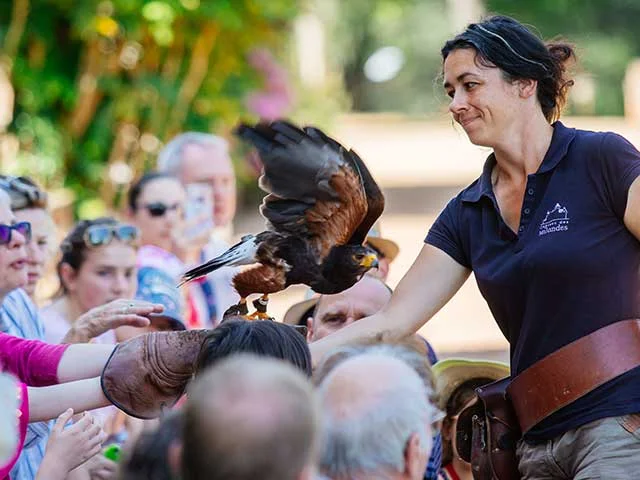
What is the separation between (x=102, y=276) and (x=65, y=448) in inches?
104

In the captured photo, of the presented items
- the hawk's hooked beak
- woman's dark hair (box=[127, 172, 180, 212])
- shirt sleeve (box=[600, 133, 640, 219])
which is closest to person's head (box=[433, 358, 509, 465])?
the hawk's hooked beak

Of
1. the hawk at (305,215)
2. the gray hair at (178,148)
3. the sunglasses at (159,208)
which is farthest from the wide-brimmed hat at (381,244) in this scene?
the gray hair at (178,148)

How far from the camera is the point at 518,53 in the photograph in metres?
4.22

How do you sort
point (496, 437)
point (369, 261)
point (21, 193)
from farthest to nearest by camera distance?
point (21, 193), point (369, 261), point (496, 437)

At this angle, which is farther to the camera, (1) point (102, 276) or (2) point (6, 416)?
(1) point (102, 276)

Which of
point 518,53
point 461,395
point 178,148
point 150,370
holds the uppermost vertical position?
point 518,53

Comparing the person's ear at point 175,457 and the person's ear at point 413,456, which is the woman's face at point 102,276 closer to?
the person's ear at point 413,456

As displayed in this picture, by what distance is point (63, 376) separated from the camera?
3959 millimetres

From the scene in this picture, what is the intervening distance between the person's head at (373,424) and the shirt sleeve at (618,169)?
Answer: 4.17 feet

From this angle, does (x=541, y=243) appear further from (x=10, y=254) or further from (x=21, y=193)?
(x=21, y=193)

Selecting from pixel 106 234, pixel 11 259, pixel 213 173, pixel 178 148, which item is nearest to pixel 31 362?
pixel 11 259

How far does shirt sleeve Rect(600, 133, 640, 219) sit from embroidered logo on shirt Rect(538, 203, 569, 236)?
14 cm

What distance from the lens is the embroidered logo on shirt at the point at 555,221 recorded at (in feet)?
13.2

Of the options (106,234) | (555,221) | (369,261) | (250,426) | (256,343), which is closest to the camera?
(250,426)
